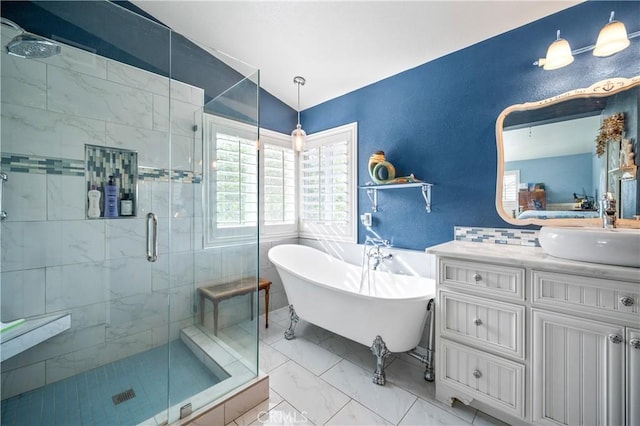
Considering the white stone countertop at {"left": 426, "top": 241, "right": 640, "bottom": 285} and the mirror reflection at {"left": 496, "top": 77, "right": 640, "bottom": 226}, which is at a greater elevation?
the mirror reflection at {"left": 496, "top": 77, "right": 640, "bottom": 226}

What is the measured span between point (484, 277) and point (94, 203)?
104 inches


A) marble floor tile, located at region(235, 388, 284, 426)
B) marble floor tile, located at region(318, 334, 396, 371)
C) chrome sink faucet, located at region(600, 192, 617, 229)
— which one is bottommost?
marble floor tile, located at region(235, 388, 284, 426)

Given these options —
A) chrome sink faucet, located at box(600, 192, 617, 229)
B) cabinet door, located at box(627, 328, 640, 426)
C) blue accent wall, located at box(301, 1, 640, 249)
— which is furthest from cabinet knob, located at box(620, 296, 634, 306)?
blue accent wall, located at box(301, 1, 640, 249)

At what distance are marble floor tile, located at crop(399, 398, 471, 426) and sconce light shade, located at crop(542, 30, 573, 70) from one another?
7.12 feet

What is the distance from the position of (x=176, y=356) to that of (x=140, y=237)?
0.96 meters

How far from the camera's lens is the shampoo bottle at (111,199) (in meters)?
1.93

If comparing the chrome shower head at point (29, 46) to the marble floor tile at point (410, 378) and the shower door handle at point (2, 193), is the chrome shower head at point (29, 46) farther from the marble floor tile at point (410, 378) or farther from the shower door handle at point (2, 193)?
the marble floor tile at point (410, 378)

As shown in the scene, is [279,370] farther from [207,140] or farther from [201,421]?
[207,140]

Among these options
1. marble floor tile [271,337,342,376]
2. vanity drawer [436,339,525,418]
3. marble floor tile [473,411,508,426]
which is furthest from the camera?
marble floor tile [271,337,342,376]

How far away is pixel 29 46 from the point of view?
159cm

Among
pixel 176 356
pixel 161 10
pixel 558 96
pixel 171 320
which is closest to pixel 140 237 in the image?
pixel 171 320

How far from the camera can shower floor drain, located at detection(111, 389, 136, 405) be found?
1554mm

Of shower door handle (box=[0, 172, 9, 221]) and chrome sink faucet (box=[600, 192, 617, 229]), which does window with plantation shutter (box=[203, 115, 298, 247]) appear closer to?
shower door handle (box=[0, 172, 9, 221])

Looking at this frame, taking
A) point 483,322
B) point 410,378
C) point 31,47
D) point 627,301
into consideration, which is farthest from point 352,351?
point 31,47
